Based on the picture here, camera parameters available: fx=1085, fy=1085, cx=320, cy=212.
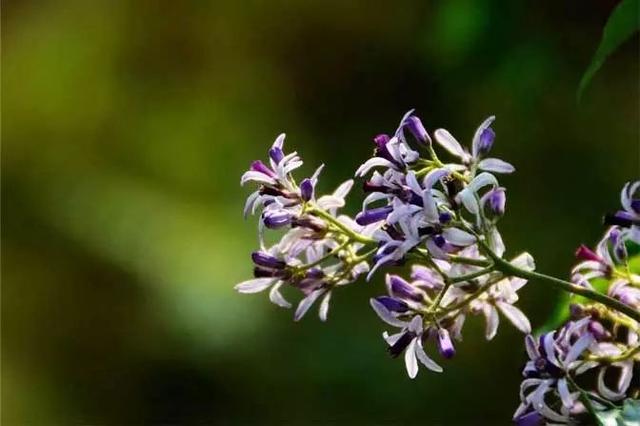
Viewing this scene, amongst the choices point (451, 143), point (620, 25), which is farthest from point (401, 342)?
point (620, 25)

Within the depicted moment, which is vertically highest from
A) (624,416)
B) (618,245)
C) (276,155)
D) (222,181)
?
(222,181)

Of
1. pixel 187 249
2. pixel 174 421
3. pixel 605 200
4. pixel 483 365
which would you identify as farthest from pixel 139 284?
pixel 605 200

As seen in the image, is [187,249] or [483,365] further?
[187,249]

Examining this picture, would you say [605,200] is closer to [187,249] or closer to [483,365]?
[483,365]

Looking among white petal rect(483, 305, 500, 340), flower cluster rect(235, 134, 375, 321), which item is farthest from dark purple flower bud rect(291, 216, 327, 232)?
white petal rect(483, 305, 500, 340)

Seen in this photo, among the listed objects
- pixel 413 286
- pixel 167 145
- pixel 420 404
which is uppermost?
pixel 167 145

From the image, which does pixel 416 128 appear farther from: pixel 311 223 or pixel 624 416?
pixel 624 416

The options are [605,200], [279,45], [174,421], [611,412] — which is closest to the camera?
[611,412]
